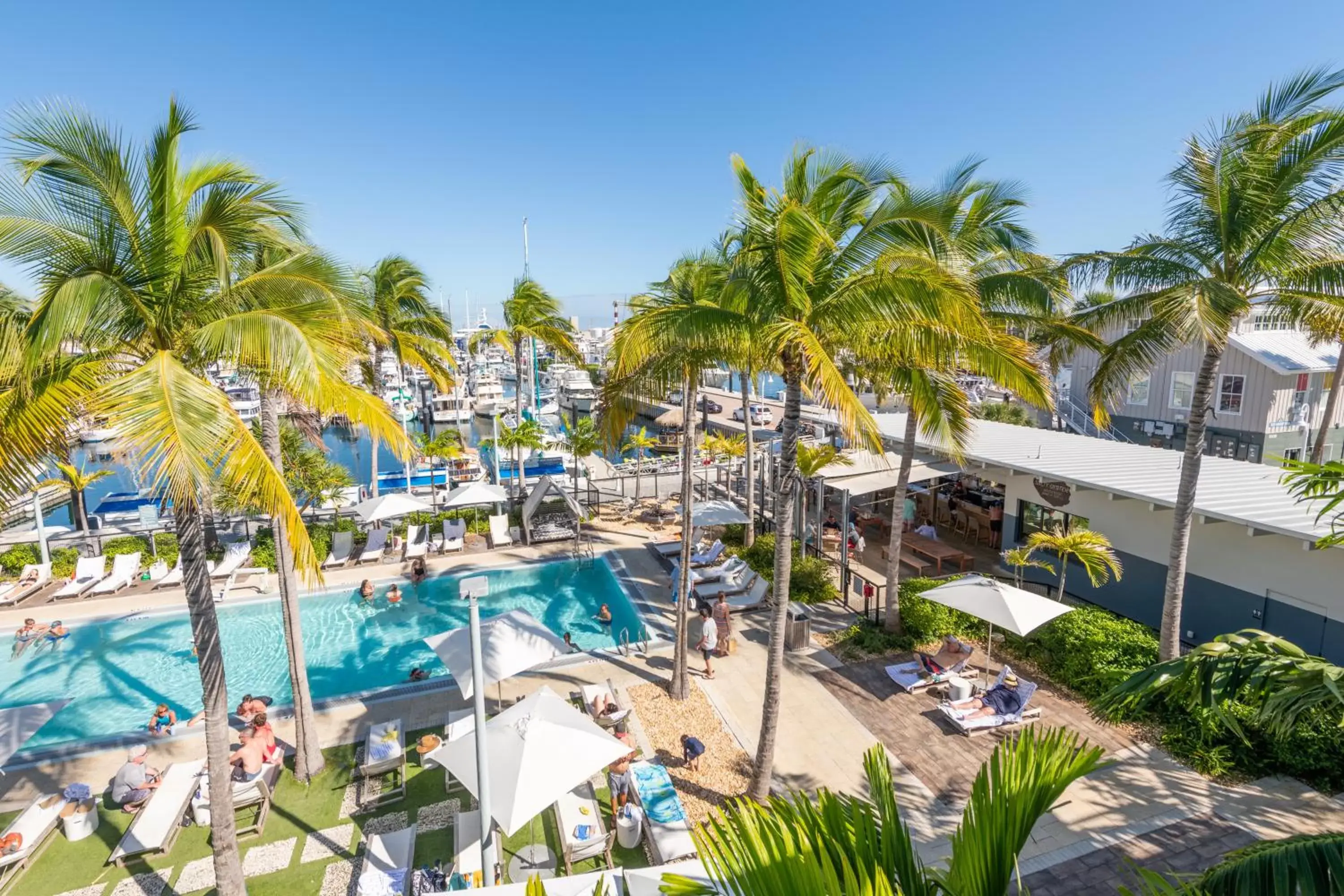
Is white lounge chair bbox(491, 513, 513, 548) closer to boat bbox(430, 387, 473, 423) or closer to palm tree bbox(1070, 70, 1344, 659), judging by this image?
palm tree bbox(1070, 70, 1344, 659)

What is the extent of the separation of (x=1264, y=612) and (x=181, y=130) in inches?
707

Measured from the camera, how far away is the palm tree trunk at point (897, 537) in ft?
42.7

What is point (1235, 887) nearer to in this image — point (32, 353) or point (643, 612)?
point (32, 353)

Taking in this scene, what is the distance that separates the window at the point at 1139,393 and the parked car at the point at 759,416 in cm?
2283

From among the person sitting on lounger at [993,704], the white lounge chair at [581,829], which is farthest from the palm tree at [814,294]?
the person sitting on lounger at [993,704]

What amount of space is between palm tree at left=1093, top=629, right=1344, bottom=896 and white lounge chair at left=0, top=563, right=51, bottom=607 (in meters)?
25.1

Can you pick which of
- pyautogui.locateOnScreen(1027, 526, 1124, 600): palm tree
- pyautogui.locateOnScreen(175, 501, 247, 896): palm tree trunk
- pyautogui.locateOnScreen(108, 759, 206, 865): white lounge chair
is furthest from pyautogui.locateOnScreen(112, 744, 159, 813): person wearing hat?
pyautogui.locateOnScreen(1027, 526, 1124, 600): palm tree

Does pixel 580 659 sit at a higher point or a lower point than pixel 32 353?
lower

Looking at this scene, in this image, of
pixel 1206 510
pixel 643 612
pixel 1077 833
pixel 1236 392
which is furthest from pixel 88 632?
pixel 1236 392

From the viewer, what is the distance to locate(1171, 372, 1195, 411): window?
82.5 ft

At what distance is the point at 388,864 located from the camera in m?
7.75


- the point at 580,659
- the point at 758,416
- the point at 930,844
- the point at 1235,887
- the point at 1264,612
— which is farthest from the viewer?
the point at 758,416

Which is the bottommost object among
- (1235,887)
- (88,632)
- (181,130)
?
(88,632)

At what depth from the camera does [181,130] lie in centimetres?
599
